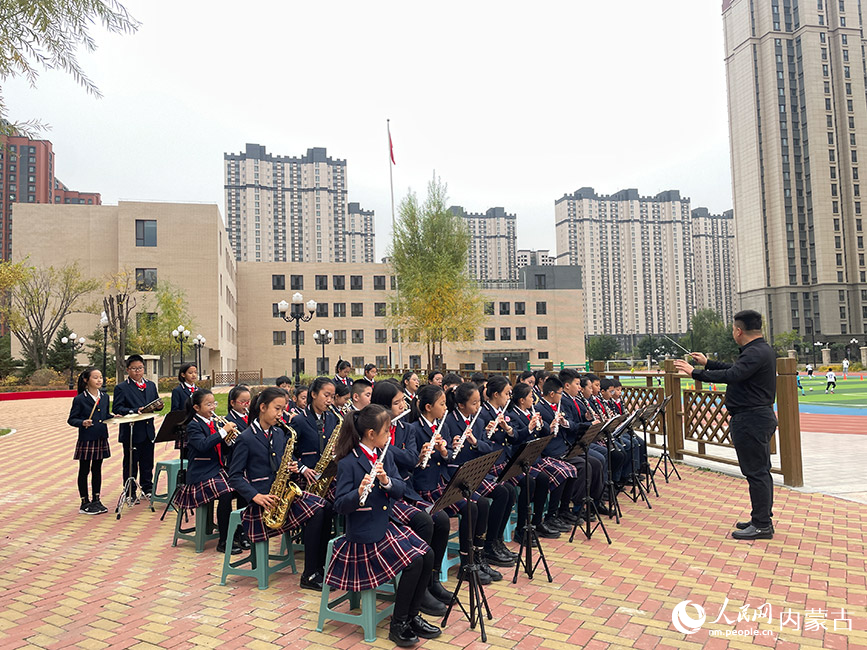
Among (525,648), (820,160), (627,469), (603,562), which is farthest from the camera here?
(820,160)

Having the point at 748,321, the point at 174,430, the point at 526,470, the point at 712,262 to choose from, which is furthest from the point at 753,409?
the point at 712,262

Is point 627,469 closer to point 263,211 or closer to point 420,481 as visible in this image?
point 420,481

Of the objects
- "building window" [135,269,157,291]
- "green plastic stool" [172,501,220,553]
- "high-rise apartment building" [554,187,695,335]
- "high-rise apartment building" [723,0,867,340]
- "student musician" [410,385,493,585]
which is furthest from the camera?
"high-rise apartment building" [554,187,695,335]

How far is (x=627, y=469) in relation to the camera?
8398mm

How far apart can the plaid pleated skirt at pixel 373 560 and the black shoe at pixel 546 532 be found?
2.80 meters

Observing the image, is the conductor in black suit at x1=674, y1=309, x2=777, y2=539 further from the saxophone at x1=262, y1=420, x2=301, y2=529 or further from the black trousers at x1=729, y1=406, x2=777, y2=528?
the saxophone at x1=262, y1=420, x2=301, y2=529

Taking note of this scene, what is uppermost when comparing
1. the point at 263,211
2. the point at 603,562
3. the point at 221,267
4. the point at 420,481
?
the point at 263,211

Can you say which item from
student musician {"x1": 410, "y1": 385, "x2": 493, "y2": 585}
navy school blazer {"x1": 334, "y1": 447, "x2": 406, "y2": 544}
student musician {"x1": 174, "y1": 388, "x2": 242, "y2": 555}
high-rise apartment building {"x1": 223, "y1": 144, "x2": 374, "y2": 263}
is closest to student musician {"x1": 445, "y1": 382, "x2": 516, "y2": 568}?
student musician {"x1": 410, "y1": 385, "x2": 493, "y2": 585}

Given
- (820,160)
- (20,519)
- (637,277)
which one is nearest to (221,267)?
(20,519)

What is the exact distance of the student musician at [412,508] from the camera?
13.8ft

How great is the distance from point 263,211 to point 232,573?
10123cm

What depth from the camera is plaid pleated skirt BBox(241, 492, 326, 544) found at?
4863 mm

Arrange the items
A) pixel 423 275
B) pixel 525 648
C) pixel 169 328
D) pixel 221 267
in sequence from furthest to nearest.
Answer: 1. pixel 221 267
2. pixel 169 328
3. pixel 423 275
4. pixel 525 648

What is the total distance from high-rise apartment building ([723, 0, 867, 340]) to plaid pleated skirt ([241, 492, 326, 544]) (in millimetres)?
95198
